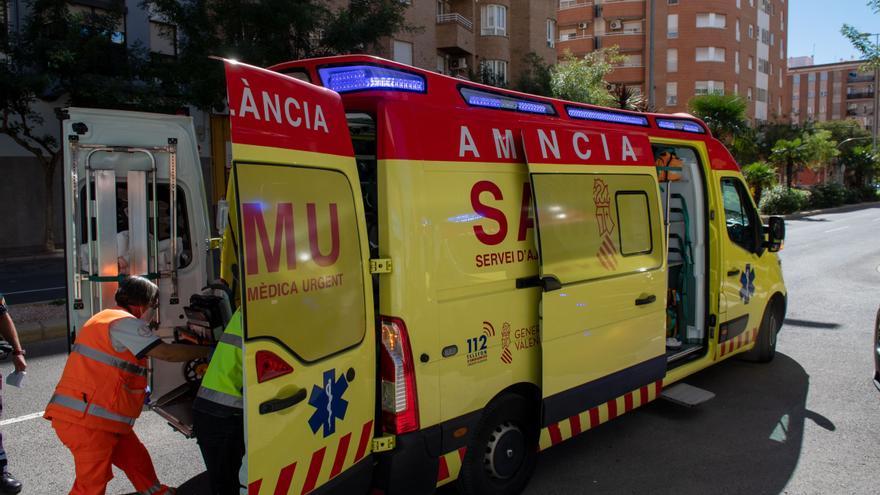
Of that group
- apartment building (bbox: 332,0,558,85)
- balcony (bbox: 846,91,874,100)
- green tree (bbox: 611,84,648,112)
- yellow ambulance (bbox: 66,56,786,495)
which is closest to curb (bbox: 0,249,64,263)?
apartment building (bbox: 332,0,558,85)

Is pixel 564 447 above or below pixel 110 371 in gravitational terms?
below

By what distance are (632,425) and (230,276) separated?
3258mm

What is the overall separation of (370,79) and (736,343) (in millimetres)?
4561

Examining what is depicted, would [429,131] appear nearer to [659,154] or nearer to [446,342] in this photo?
[446,342]

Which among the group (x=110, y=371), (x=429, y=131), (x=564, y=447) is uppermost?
(x=429, y=131)

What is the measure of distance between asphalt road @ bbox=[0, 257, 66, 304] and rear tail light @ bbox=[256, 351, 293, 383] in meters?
9.68

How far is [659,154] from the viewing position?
5934 mm

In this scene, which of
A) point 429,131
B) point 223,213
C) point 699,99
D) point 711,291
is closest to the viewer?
point 429,131

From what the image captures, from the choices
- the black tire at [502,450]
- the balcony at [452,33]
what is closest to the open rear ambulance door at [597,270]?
the black tire at [502,450]

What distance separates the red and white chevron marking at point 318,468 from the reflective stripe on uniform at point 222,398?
476mm

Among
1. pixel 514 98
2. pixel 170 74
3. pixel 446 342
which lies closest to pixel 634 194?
pixel 514 98

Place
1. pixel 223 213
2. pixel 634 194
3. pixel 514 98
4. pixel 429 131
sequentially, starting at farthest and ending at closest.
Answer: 1. pixel 634 194
2. pixel 223 213
3. pixel 514 98
4. pixel 429 131

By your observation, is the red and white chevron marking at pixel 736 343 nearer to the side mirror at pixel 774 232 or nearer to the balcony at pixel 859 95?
the side mirror at pixel 774 232

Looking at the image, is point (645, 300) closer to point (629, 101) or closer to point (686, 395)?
point (686, 395)
